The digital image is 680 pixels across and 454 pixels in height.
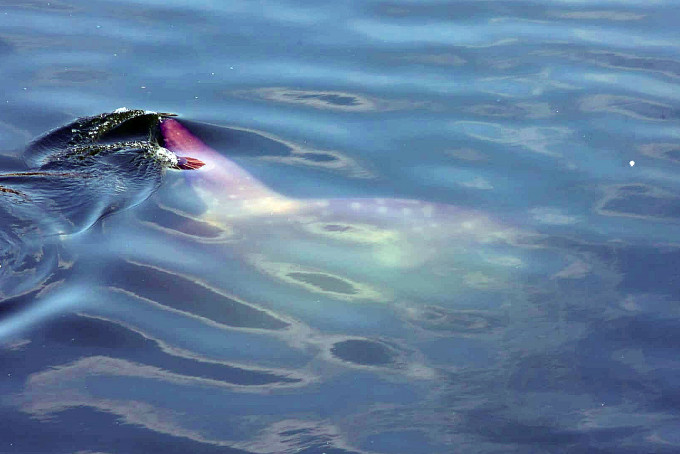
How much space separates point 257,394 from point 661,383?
1.54m

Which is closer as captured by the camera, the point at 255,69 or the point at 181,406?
the point at 181,406

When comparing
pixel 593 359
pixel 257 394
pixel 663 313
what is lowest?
pixel 257 394

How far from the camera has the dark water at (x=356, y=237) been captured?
2.92 meters

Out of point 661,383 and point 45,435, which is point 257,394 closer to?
point 45,435

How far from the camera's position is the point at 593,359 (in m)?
3.17

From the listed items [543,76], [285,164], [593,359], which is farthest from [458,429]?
[543,76]

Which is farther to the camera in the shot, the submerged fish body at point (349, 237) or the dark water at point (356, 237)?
the submerged fish body at point (349, 237)

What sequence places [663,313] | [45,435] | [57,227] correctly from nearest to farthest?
[45,435] → [663,313] → [57,227]

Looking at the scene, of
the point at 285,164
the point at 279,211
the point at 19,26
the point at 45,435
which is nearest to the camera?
the point at 45,435

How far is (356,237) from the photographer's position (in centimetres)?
392

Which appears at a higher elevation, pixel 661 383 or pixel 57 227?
pixel 57 227

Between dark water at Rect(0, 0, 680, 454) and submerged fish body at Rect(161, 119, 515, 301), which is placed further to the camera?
submerged fish body at Rect(161, 119, 515, 301)

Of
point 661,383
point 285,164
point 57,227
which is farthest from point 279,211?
point 661,383

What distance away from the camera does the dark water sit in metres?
2.92
